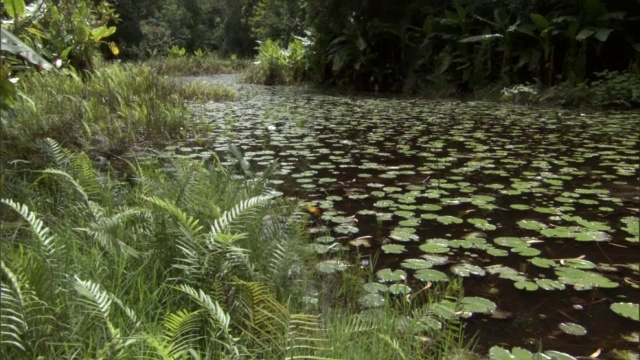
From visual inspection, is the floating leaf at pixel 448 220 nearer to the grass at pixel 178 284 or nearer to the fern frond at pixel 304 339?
the grass at pixel 178 284

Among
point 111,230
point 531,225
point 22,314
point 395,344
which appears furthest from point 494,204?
point 22,314

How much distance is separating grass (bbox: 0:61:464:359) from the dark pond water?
0.90 ft

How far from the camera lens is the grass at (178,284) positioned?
4.90ft

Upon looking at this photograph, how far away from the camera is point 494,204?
11.0 feet

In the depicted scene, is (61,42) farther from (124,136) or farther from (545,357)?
(545,357)

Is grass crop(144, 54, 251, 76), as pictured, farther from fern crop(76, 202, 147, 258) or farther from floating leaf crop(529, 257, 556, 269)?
floating leaf crop(529, 257, 556, 269)

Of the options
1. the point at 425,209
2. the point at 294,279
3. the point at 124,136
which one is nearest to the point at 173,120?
the point at 124,136

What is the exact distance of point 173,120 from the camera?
561 centimetres

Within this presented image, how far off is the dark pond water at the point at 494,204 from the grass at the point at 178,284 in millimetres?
273

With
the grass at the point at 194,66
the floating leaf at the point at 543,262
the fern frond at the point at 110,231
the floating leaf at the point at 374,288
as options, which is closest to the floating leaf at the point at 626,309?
the floating leaf at the point at 543,262

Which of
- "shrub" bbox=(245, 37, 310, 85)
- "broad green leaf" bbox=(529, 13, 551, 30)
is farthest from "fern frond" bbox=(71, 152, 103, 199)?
"shrub" bbox=(245, 37, 310, 85)

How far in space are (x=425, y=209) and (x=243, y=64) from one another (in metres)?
21.7

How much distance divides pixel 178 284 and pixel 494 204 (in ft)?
7.11

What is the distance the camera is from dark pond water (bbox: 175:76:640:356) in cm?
207
